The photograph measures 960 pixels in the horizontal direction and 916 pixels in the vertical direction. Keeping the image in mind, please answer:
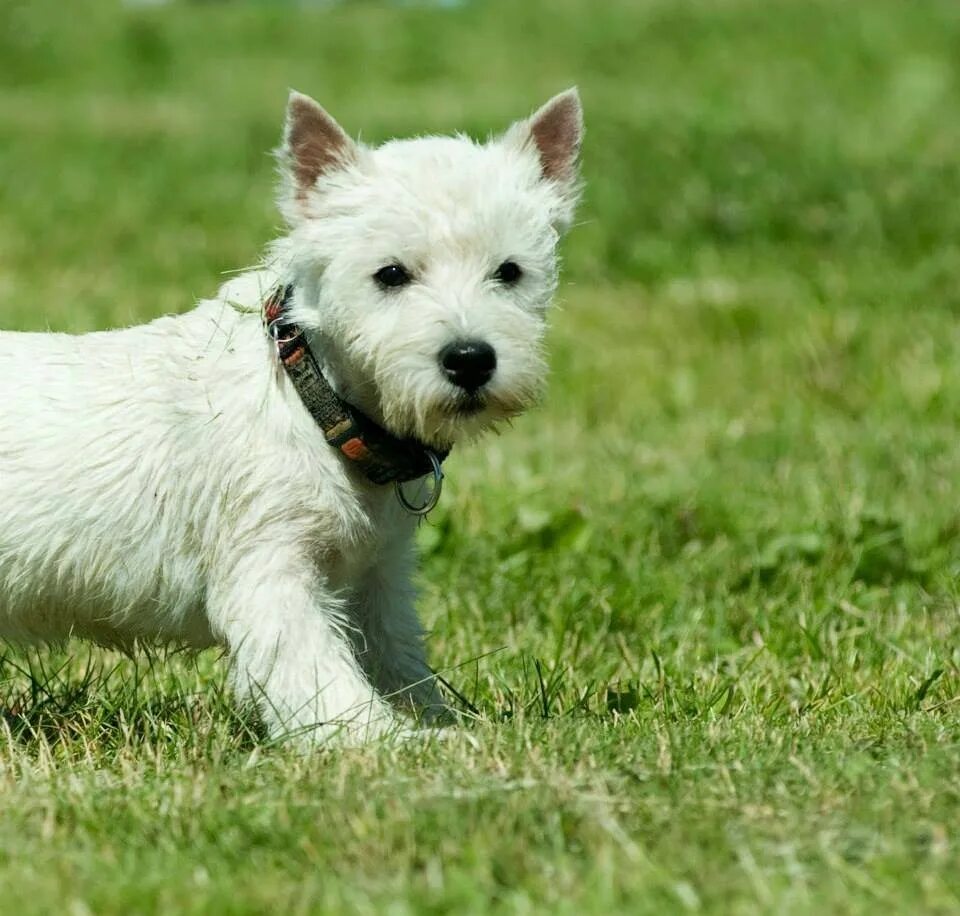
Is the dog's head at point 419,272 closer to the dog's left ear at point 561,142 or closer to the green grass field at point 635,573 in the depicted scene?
the dog's left ear at point 561,142

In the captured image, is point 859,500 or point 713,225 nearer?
point 859,500

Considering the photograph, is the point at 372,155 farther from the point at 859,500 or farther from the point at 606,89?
the point at 606,89

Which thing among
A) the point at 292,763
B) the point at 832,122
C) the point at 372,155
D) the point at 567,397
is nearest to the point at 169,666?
the point at 292,763

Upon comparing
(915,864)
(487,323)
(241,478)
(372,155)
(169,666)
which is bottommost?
(169,666)

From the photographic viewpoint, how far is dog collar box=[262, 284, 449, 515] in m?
4.66

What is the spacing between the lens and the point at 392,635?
513cm

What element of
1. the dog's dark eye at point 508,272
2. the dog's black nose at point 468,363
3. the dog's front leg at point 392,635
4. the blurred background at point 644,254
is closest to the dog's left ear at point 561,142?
the dog's dark eye at point 508,272

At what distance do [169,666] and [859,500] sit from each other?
3.23m

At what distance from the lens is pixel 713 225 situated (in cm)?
1249

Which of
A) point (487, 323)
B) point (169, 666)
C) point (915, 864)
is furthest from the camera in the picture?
point (169, 666)

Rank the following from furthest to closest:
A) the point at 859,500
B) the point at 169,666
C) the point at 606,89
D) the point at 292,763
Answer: the point at 606,89 → the point at 859,500 → the point at 169,666 → the point at 292,763

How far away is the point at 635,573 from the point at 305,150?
7.96 feet

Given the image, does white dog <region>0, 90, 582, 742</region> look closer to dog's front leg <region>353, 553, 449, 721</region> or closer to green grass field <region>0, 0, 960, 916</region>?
dog's front leg <region>353, 553, 449, 721</region>

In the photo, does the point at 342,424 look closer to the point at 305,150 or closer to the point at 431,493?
the point at 431,493
